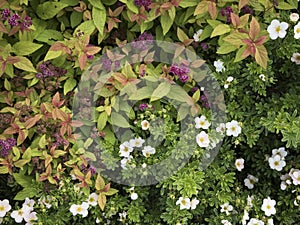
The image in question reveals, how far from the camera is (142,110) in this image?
203 cm

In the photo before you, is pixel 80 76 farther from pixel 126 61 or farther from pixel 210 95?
pixel 210 95

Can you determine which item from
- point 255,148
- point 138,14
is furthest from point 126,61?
point 255,148

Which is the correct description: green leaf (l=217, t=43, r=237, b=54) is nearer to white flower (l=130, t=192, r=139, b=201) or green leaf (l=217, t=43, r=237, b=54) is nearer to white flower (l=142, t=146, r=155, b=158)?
white flower (l=142, t=146, r=155, b=158)

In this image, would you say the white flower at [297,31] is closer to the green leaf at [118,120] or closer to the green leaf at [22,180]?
the green leaf at [118,120]

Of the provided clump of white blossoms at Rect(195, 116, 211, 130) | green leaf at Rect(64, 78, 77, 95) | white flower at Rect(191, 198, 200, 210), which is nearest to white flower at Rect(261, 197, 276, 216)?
white flower at Rect(191, 198, 200, 210)

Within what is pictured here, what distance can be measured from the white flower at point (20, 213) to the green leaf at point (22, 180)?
0.09 metres

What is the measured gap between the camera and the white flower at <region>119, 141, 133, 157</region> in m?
2.06

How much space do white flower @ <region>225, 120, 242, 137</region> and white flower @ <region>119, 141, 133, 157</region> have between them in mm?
420

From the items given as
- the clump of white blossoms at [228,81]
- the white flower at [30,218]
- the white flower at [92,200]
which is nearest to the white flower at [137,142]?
the white flower at [92,200]

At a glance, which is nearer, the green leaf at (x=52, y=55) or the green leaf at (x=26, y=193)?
the green leaf at (x=52, y=55)

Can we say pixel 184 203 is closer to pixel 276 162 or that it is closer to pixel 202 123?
pixel 202 123

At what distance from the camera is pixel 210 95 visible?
2111mm

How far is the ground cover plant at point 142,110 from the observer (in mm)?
1980

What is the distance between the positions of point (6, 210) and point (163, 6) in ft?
3.59
